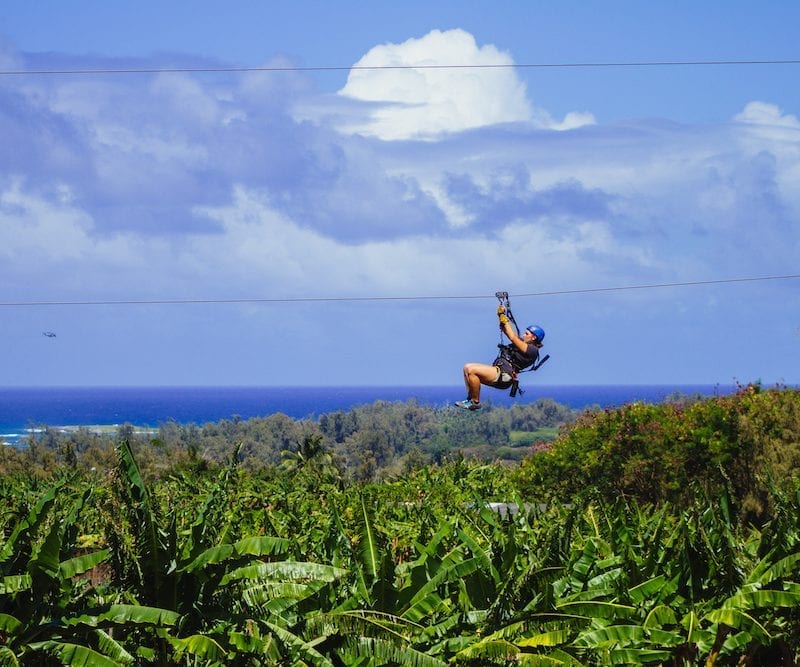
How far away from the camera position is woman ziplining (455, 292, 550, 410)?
13508 millimetres

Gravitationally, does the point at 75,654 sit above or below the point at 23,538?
below

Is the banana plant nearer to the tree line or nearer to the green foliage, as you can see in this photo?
the green foliage

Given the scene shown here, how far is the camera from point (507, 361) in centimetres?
1367

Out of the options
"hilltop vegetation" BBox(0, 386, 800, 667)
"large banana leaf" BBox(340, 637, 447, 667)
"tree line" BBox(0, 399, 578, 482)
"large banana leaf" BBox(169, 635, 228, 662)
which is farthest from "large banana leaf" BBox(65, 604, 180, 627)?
"tree line" BBox(0, 399, 578, 482)

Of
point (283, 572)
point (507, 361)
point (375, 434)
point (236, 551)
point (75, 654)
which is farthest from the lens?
point (375, 434)

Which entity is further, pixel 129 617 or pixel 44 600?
pixel 44 600

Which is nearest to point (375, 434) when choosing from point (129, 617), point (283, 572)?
point (283, 572)

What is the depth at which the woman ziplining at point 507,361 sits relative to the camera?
44.3 ft

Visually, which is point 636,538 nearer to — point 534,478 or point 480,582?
→ point 480,582

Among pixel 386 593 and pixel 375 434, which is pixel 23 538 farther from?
pixel 375 434

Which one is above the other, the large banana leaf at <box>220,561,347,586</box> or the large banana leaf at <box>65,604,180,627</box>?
the large banana leaf at <box>220,561,347,586</box>

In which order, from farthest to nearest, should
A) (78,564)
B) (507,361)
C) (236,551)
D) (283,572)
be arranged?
(507,361) < (283,572) < (236,551) < (78,564)

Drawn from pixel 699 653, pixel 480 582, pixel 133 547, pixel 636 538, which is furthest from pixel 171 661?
pixel 636 538

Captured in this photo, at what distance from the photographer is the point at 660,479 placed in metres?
25.2
